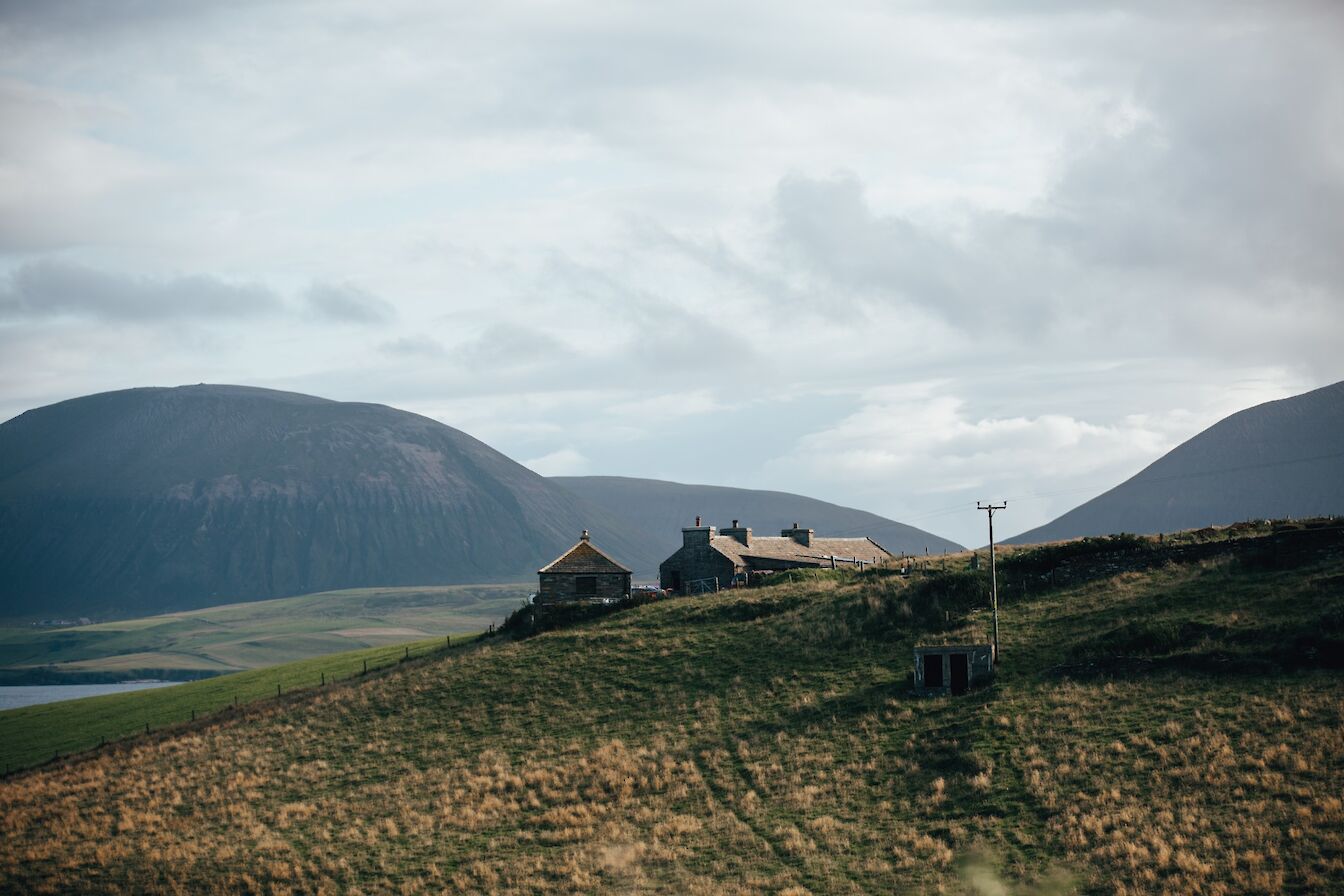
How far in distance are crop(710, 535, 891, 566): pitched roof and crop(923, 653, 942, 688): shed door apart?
3078 centimetres

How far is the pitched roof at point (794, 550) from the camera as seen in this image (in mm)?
85688

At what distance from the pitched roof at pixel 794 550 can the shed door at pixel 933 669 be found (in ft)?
101

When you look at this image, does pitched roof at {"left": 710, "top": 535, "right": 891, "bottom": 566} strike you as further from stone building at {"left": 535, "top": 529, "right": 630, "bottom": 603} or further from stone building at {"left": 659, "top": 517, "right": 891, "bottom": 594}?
stone building at {"left": 535, "top": 529, "right": 630, "bottom": 603}

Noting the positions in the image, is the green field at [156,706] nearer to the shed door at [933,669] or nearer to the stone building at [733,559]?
the stone building at [733,559]

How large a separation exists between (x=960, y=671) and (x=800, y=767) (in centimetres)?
1021

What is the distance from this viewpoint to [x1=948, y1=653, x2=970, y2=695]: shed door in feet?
171

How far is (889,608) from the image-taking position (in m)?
63.3

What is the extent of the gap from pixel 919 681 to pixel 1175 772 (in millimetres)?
14093

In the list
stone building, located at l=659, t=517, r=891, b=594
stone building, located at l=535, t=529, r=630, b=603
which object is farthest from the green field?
stone building, located at l=659, t=517, r=891, b=594

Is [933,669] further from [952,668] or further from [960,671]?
[960,671]

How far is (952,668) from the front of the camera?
5244cm

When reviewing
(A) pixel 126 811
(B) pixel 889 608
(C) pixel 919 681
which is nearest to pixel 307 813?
(A) pixel 126 811

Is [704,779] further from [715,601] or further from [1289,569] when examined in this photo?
[1289,569]

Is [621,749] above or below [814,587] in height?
below
